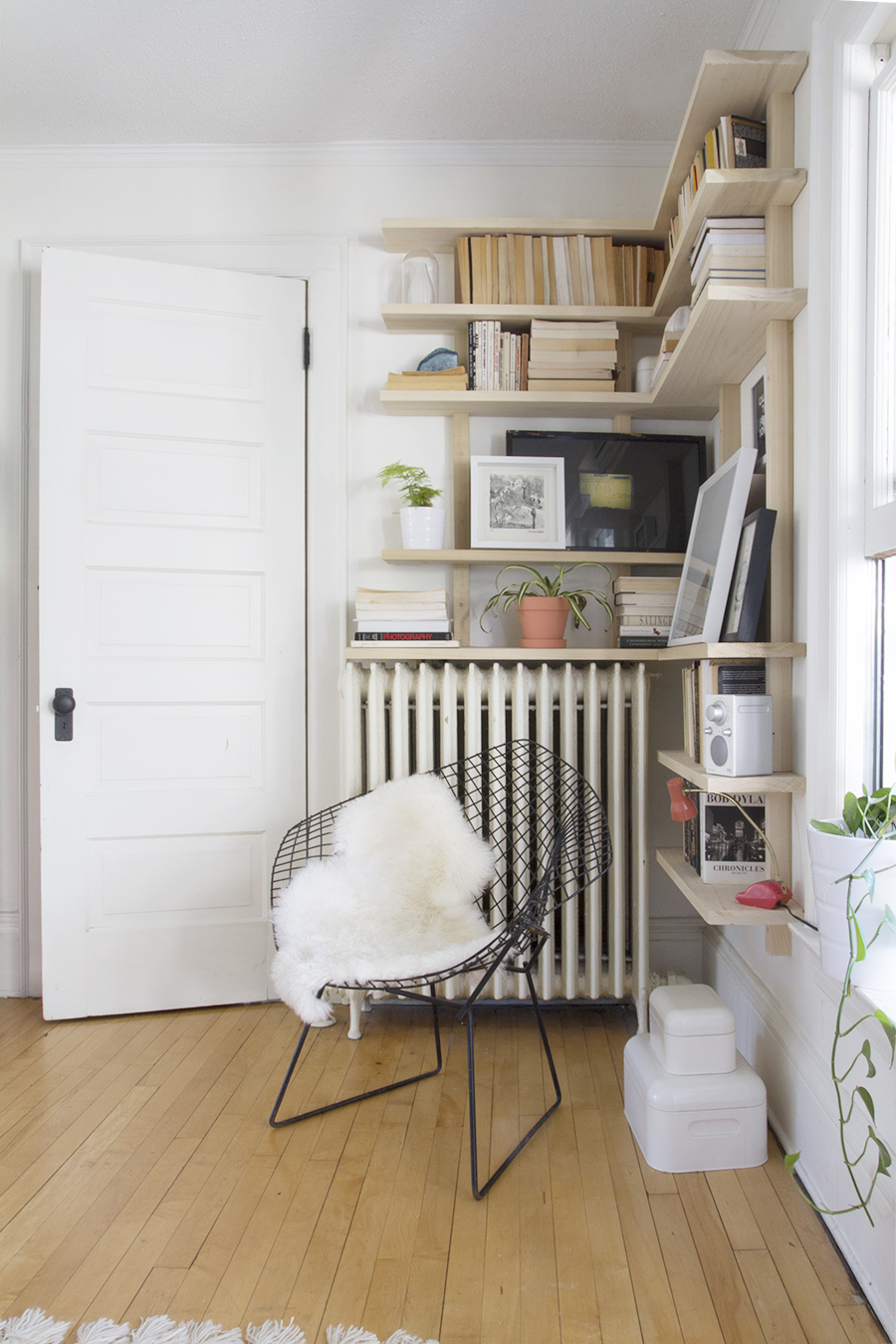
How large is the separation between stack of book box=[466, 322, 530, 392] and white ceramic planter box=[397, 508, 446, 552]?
418 mm

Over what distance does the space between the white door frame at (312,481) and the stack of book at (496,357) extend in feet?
1.42

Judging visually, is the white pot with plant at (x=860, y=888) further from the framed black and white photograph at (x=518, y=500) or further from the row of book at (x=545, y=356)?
the row of book at (x=545, y=356)

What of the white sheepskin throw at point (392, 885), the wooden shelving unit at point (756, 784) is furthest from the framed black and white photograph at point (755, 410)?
the white sheepskin throw at point (392, 885)

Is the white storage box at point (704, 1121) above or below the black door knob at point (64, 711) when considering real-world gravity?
below

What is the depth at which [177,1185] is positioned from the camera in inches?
64.5

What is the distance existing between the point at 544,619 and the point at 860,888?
128cm

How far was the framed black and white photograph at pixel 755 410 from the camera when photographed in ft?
6.40

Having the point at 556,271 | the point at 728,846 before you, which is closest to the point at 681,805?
the point at 728,846

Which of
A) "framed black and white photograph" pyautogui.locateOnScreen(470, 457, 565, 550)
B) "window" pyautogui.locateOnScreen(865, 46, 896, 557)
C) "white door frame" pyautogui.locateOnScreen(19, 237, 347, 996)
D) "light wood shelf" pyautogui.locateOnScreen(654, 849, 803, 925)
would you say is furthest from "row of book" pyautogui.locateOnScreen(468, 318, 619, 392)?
"light wood shelf" pyautogui.locateOnScreen(654, 849, 803, 925)

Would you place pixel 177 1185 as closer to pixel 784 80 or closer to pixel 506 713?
pixel 506 713

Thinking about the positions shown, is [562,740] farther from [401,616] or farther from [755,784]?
[755,784]

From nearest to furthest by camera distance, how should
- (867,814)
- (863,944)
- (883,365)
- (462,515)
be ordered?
(863,944), (867,814), (883,365), (462,515)

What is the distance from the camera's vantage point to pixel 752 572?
1.70 metres

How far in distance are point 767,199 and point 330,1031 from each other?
2366 millimetres
